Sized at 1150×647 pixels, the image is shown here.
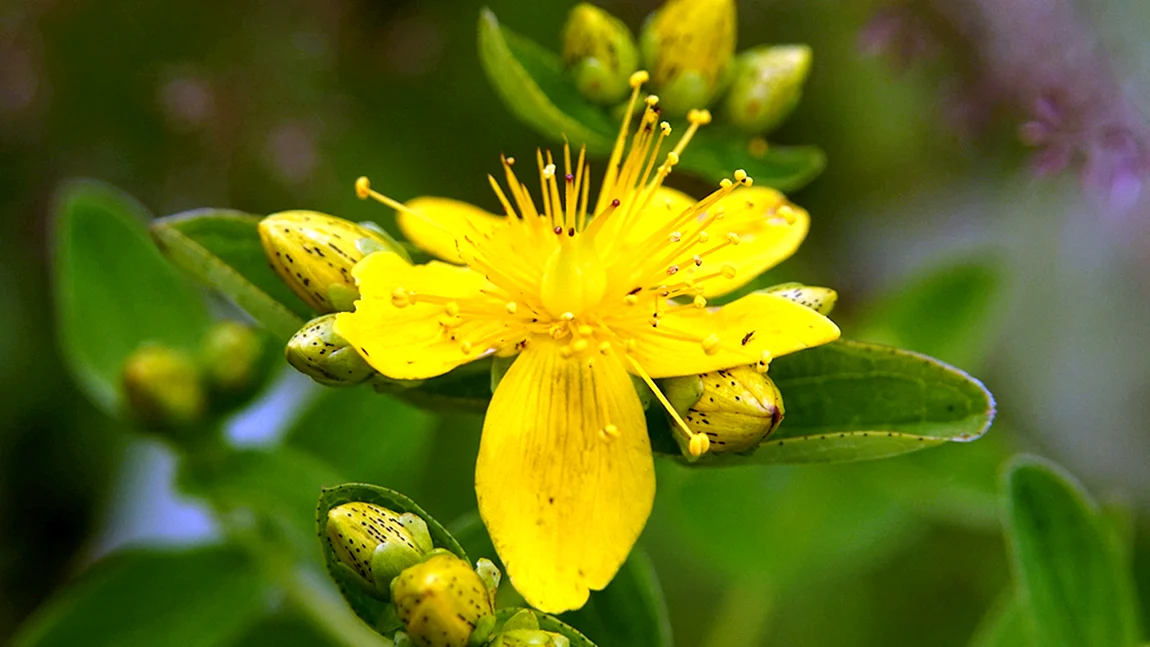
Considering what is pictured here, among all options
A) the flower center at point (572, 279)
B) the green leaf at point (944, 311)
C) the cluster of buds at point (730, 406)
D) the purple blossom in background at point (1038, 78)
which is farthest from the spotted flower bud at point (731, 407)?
the green leaf at point (944, 311)

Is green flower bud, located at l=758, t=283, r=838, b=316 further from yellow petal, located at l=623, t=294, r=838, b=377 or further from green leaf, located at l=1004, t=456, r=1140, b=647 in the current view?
green leaf, located at l=1004, t=456, r=1140, b=647

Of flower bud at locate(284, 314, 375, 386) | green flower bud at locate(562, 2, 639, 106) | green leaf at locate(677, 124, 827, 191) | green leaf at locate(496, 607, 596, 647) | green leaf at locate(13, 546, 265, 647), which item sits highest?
green flower bud at locate(562, 2, 639, 106)

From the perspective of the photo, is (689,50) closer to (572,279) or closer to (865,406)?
(572,279)

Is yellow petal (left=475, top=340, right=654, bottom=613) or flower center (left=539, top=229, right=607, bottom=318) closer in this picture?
yellow petal (left=475, top=340, right=654, bottom=613)

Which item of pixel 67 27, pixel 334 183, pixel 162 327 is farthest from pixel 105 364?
pixel 67 27

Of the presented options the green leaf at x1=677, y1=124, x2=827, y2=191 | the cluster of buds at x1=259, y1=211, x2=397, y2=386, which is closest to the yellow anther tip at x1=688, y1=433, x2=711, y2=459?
the cluster of buds at x1=259, y1=211, x2=397, y2=386

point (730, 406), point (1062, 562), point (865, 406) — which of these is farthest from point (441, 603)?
point (1062, 562)

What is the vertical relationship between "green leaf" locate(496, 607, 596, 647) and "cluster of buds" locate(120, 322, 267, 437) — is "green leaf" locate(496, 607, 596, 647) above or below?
above

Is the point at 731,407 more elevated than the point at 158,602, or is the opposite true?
the point at 731,407
